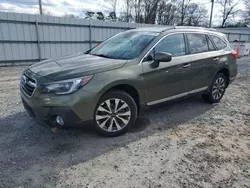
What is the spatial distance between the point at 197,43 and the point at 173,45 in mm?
788

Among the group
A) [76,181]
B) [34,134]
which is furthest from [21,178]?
[34,134]

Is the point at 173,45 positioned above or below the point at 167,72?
above

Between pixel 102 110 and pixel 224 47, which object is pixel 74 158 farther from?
pixel 224 47

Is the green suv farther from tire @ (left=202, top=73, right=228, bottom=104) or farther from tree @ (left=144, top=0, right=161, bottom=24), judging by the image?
tree @ (left=144, top=0, right=161, bottom=24)

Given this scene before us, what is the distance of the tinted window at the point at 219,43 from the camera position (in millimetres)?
4968

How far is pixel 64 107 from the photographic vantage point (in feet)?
9.48

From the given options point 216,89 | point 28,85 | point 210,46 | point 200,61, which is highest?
point 210,46

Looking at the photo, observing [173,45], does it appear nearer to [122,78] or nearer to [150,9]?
[122,78]

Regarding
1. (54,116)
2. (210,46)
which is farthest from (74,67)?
(210,46)

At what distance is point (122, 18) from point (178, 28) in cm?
2843

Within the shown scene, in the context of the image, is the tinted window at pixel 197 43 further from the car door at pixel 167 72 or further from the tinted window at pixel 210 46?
the car door at pixel 167 72

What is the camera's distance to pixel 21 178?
247cm

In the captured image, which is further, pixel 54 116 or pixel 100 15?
pixel 100 15

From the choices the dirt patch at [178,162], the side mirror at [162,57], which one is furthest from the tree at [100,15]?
the dirt patch at [178,162]
